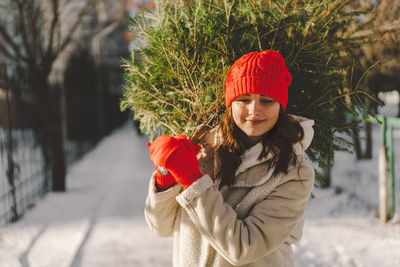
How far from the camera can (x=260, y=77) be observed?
4.70 ft

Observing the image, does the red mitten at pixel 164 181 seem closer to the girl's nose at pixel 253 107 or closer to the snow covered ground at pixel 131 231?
the girl's nose at pixel 253 107

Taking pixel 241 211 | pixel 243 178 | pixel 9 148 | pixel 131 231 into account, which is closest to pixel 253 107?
pixel 243 178

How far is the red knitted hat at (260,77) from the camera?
144cm

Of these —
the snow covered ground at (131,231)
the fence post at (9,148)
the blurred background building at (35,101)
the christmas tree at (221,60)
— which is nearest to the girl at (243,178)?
the christmas tree at (221,60)

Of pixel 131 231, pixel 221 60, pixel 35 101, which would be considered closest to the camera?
pixel 221 60

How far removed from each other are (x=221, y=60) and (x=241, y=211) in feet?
2.22

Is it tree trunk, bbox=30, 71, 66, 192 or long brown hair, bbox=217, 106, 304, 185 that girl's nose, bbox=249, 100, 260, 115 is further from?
tree trunk, bbox=30, 71, 66, 192

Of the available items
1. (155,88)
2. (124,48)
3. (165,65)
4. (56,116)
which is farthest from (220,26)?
(124,48)

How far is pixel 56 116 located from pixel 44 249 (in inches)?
106

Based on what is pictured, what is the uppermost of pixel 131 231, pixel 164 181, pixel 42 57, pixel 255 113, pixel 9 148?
pixel 42 57

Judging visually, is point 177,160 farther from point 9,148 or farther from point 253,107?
point 9,148

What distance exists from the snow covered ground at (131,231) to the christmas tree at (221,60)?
197cm

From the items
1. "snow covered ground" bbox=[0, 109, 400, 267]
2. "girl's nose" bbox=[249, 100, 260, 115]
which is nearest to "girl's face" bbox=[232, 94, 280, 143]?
"girl's nose" bbox=[249, 100, 260, 115]

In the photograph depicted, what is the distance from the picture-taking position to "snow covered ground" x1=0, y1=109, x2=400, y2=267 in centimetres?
351
